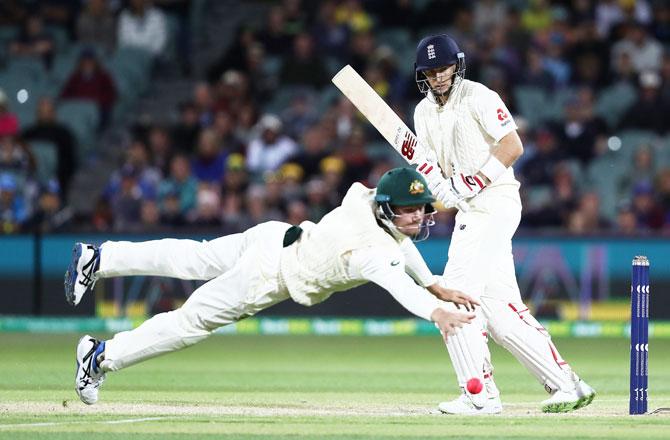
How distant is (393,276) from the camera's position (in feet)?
23.5

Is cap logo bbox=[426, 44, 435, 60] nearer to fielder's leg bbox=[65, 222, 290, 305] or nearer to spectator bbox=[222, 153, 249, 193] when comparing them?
fielder's leg bbox=[65, 222, 290, 305]

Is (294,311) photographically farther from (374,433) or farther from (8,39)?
(374,433)

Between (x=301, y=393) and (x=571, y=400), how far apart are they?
1921mm

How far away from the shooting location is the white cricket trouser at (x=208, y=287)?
7.63 metres

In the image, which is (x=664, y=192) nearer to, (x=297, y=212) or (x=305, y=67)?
(x=297, y=212)

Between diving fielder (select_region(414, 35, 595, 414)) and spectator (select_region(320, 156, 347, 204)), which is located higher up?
spectator (select_region(320, 156, 347, 204))

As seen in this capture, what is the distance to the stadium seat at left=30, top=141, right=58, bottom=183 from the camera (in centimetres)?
1647

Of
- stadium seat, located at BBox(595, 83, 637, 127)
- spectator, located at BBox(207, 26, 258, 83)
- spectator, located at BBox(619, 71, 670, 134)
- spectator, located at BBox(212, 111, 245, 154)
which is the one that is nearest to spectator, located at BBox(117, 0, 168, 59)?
spectator, located at BBox(207, 26, 258, 83)

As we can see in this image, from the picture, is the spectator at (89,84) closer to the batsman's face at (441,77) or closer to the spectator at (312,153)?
the spectator at (312,153)

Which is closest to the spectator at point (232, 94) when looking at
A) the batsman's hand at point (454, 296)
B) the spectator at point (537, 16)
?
the spectator at point (537, 16)

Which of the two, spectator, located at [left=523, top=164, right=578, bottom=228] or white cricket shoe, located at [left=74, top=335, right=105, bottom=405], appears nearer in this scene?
white cricket shoe, located at [left=74, top=335, right=105, bottom=405]

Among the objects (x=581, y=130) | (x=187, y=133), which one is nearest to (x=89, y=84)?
(x=187, y=133)

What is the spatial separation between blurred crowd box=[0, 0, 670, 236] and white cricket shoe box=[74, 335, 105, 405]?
6960 mm

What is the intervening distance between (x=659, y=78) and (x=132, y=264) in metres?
9.99
